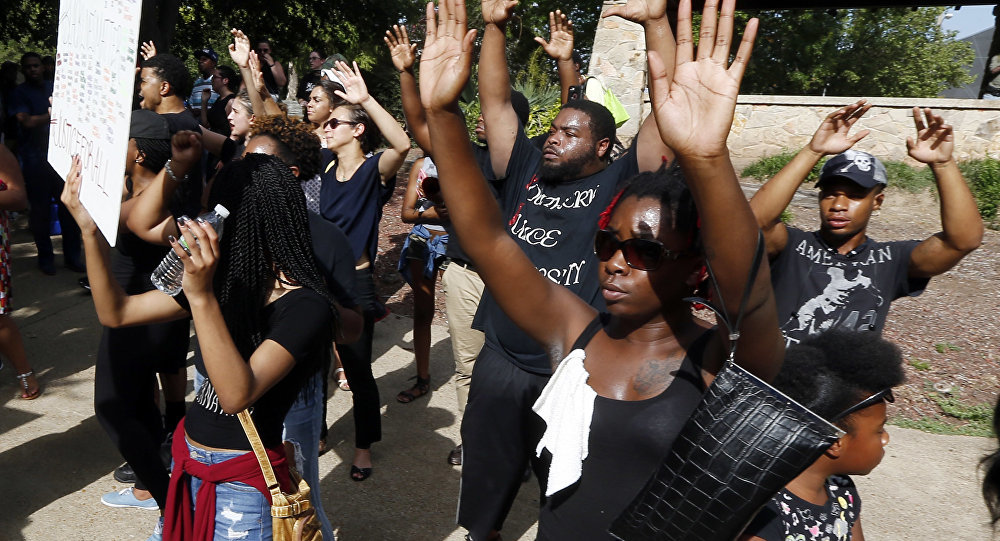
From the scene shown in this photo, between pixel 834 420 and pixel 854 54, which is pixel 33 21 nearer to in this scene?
pixel 834 420

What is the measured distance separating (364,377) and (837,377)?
271cm

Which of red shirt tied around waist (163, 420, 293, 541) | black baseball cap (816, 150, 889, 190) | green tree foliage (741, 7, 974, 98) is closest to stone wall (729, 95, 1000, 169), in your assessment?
black baseball cap (816, 150, 889, 190)

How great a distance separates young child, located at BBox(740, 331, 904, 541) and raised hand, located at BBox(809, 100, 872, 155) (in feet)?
3.19

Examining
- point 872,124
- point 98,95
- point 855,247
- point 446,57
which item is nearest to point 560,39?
point 855,247

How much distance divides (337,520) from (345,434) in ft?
3.05

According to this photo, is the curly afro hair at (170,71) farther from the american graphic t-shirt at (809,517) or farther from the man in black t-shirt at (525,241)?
the american graphic t-shirt at (809,517)

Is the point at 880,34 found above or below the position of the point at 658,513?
above

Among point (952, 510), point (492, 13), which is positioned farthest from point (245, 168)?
point (952, 510)

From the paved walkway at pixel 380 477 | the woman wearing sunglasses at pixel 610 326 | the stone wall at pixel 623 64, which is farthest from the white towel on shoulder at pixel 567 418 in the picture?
the stone wall at pixel 623 64

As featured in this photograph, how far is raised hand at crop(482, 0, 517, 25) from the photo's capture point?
2539mm

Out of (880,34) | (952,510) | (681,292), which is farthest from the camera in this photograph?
(880,34)

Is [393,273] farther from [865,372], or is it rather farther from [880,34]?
[880,34]

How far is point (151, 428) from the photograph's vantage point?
347 cm

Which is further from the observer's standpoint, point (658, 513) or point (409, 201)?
point (409, 201)
